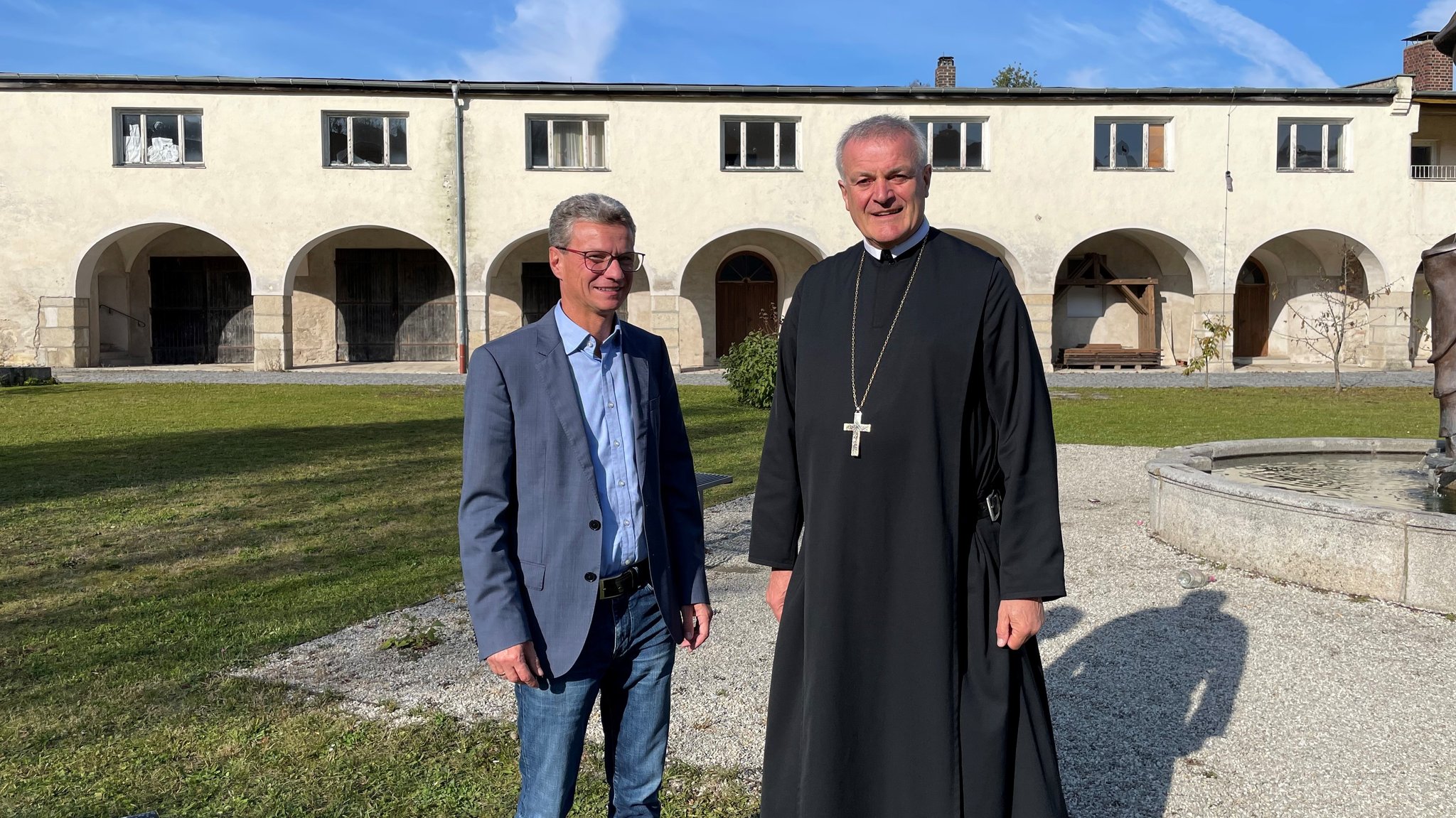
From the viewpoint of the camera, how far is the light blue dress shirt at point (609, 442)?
2.58m

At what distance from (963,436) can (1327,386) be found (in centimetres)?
2026

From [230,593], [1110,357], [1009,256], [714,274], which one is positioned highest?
[1009,256]

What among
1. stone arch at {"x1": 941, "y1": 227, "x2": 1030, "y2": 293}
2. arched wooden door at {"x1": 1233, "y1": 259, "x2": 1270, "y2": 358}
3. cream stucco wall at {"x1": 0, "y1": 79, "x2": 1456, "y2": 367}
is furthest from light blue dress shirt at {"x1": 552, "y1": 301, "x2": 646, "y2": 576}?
arched wooden door at {"x1": 1233, "y1": 259, "x2": 1270, "y2": 358}

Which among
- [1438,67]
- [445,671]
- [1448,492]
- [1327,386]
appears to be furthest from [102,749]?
[1438,67]

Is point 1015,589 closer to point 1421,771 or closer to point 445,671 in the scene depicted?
point 1421,771

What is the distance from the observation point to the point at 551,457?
2.50 m

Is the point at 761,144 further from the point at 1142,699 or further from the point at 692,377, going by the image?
the point at 1142,699

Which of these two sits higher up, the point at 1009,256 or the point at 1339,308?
the point at 1009,256

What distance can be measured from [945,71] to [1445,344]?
23161 mm

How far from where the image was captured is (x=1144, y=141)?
24.3 meters

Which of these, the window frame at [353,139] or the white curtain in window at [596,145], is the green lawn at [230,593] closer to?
the window frame at [353,139]

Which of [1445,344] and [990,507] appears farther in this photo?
[1445,344]

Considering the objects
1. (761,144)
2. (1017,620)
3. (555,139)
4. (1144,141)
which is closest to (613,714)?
(1017,620)

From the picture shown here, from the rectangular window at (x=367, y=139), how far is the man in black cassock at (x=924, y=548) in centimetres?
2264
